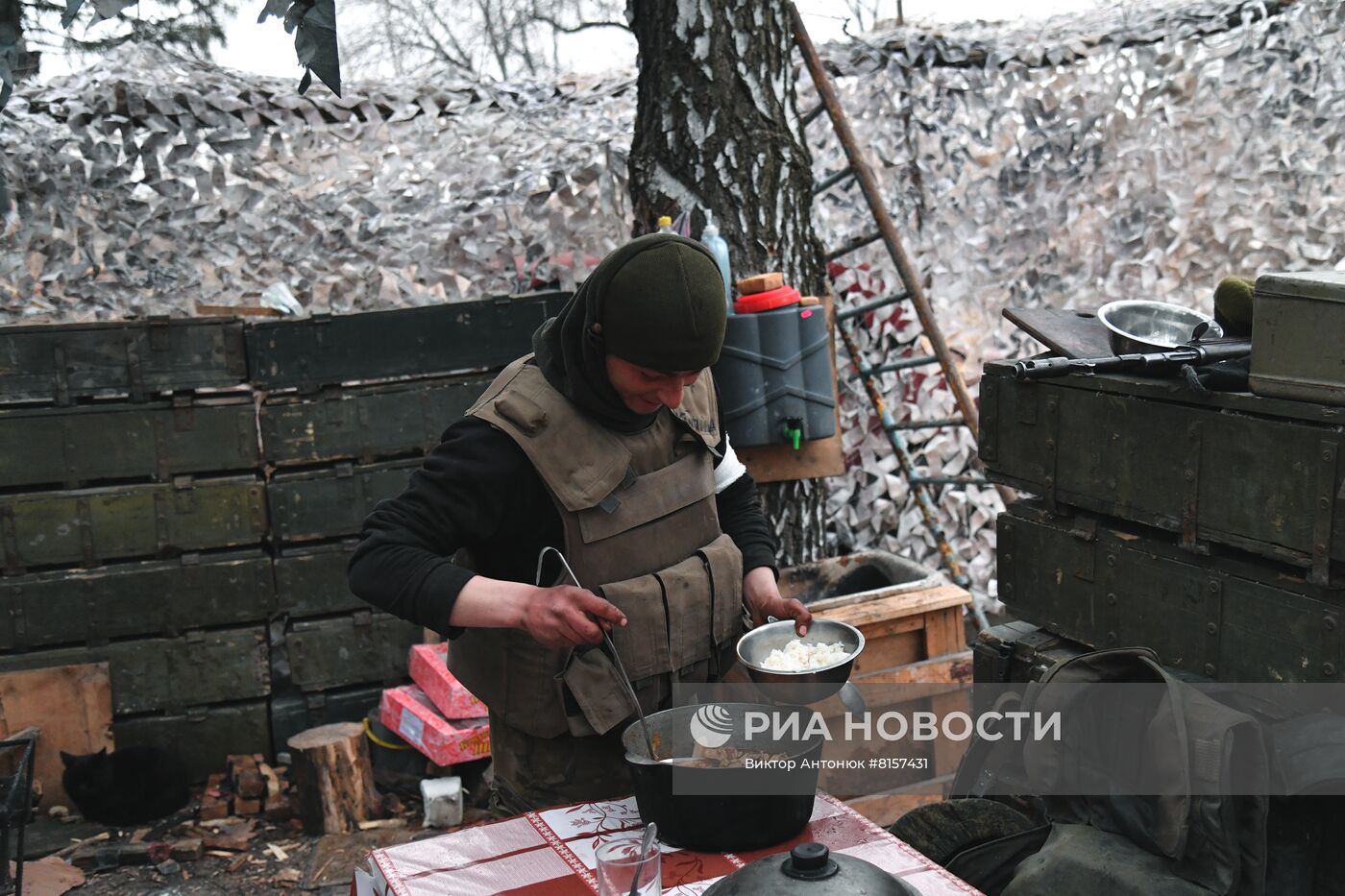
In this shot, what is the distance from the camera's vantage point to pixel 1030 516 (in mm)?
3869

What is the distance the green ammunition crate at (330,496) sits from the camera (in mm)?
5836

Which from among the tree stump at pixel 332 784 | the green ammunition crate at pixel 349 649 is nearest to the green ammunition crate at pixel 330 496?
the green ammunition crate at pixel 349 649

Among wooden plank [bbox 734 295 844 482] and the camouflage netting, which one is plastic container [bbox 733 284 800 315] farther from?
the camouflage netting

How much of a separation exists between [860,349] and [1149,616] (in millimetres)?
3778

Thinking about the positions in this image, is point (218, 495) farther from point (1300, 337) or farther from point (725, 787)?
point (1300, 337)

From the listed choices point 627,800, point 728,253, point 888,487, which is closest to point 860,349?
point 888,487

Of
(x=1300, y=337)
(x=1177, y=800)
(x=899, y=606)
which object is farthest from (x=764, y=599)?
(x=899, y=606)

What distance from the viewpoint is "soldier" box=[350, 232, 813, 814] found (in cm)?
259

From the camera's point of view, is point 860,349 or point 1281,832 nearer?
point 1281,832

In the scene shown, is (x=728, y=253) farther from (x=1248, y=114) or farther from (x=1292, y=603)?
(x=1248, y=114)

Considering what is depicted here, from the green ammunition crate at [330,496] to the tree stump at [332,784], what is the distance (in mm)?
1026

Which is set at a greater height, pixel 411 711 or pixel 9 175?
pixel 9 175

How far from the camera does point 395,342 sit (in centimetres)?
588

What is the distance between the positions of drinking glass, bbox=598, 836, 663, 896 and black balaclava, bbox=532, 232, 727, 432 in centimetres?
106
